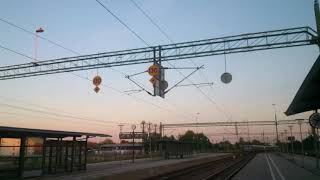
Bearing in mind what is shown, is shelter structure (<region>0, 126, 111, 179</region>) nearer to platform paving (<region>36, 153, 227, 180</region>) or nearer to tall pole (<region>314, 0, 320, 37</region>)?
platform paving (<region>36, 153, 227, 180</region>)

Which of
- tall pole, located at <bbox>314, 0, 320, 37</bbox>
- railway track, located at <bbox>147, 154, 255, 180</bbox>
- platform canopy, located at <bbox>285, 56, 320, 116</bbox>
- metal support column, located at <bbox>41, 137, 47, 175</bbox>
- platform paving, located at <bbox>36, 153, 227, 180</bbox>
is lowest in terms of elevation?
railway track, located at <bbox>147, 154, 255, 180</bbox>

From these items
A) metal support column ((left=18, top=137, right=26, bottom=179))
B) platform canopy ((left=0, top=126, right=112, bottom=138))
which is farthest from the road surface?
metal support column ((left=18, top=137, right=26, bottom=179))

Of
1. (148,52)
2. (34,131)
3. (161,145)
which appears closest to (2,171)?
(34,131)

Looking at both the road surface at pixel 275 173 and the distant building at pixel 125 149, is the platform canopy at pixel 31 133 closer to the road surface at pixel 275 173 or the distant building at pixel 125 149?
the road surface at pixel 275 173

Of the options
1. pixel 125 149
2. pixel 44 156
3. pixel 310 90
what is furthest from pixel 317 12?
pixel 125 149

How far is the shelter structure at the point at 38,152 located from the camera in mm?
22894

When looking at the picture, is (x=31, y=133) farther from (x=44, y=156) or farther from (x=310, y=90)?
(x=310, y=90)

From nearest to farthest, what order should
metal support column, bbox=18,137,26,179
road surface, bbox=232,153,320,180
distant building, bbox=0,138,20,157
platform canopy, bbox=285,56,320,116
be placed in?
platform canopy, bbox=285,56,320,116
road surface, bbox=232,153,320,180
distant building, bbox=0,138,20,157
metal support column, bbox=18,137,26,179

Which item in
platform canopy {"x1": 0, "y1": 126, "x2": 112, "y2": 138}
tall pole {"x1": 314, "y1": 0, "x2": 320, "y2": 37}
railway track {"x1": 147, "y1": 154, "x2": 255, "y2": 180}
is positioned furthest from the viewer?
railway track {"x1": 147, "y1": 154, "x2": 255, "y2": 180}

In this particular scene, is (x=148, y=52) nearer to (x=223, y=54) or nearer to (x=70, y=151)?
(x=223, y=54)

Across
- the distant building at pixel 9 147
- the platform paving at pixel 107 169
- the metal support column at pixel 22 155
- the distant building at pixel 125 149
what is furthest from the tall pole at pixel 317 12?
the distant building at pixel 125 149

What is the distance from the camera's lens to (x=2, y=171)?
2239 cm

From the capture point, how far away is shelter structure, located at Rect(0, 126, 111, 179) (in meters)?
22.9

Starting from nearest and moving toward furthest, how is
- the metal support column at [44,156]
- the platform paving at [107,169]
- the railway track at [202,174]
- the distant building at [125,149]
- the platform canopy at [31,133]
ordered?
the platform canopy at [31,133] → the railway track at [202,174] → the platform paving at [107,169] → the metal support column at [44,156] → the distant building at [125,149]
